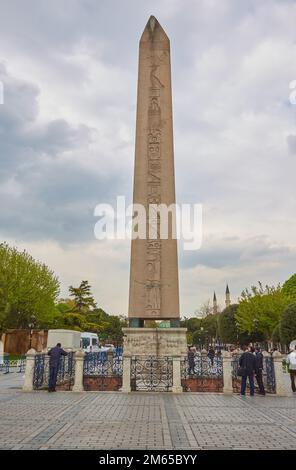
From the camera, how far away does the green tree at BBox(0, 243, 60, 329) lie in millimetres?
31500

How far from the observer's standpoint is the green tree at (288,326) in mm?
27984

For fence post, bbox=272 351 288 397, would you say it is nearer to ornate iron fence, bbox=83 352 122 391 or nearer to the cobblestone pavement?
the cobblestone pavement

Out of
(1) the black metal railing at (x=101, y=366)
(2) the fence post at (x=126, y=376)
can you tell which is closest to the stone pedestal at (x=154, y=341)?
(1) the black metal railing at (x=101, y=366)

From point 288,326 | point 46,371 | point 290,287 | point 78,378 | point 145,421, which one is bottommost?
point 145,421

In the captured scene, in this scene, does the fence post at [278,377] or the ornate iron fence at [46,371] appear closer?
the fence post at [278,377]

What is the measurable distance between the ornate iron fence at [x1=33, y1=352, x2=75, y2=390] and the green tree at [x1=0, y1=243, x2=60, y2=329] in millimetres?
17606

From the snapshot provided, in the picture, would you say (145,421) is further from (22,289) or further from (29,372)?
(22,289)

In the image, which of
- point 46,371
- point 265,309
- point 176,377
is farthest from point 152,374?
point 265,309

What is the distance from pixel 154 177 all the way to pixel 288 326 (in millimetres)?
18460

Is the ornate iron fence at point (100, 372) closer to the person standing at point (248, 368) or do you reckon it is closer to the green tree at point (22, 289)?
the person standing at point (248, 368)

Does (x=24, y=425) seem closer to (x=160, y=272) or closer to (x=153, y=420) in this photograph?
(x=153, y=420)

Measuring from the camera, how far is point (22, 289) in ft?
105

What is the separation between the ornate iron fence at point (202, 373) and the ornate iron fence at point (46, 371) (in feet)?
11.8
